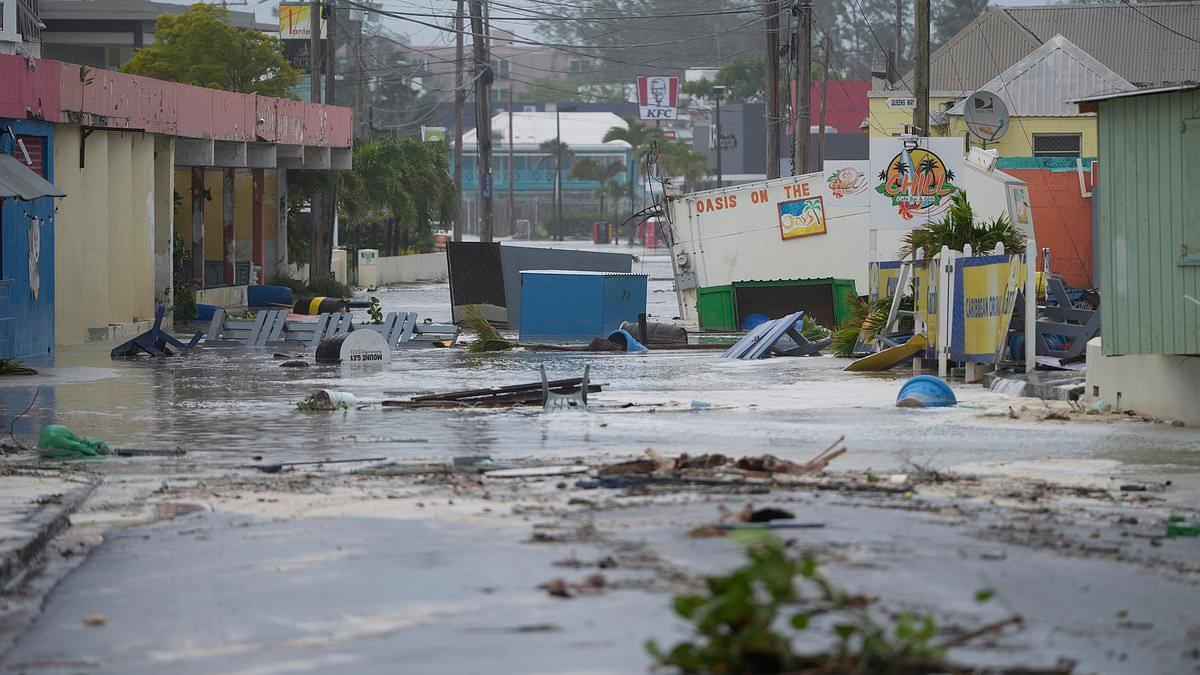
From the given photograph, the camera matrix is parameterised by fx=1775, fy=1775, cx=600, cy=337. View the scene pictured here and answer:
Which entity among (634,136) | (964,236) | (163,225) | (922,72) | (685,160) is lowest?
(964,236)

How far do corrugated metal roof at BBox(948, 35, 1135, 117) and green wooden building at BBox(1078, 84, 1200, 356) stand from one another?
2864cm

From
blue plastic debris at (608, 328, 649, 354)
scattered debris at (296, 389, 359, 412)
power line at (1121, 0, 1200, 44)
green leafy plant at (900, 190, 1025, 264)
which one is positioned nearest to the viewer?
scattered debris at (296, 389, 359, 412)

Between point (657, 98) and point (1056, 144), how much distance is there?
274 feet

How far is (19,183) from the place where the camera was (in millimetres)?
20969

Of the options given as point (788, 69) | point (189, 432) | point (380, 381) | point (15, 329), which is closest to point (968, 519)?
point (189, 432)

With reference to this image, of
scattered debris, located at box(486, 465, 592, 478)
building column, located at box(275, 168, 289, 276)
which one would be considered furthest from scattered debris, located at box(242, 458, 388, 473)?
building column, located at box(275, 168, 289, 276)

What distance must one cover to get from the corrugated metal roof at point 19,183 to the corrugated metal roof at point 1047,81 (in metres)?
26.9

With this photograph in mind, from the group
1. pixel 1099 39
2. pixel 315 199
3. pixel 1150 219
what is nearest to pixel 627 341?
pixel 1150 219

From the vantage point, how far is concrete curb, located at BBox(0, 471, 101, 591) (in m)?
8.35

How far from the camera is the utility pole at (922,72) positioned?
2686 cm

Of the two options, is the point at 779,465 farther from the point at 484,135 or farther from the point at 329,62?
the point at 484,135

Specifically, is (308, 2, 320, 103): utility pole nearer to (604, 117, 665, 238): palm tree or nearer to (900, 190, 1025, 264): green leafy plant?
(900, 190, 1025, 264): green leafy plant

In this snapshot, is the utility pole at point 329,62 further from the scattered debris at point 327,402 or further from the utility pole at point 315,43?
the scattered debris at point 327,402

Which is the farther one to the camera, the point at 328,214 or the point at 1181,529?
the point at 328,214
